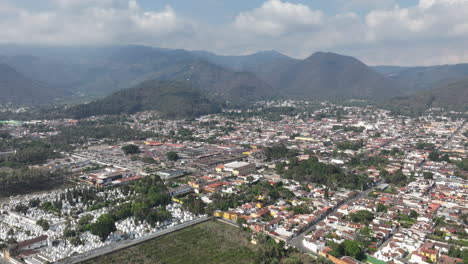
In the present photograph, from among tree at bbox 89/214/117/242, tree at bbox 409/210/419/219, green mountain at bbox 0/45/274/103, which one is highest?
green mountain at bbox 0/45/274/103

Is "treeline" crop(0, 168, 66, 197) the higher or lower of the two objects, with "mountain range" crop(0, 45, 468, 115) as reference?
lower

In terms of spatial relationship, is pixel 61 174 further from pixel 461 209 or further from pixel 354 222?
pixel 461 209

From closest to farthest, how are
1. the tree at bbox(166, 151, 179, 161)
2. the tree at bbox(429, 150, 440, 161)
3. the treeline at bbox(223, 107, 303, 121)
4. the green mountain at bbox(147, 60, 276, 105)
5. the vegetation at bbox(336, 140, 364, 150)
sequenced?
the tree at bbox(429, 150, 440, 161), the tree at bbox(166, 151, 179, 161), the vegetation at bbox(336, 140, 364, 150), the treeline at bbox(223, 107, 303, 121), the green mountain at bbox(147, 60, 276, 105)

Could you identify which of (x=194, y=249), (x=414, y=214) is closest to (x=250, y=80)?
(x=414, y=214)

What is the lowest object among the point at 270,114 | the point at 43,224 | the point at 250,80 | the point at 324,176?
the point at 270,114

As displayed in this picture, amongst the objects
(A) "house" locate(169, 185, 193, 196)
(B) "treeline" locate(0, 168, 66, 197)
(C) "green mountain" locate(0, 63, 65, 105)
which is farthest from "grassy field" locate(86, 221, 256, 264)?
(C) "green mountain" locate(0, 63, 65, 105)

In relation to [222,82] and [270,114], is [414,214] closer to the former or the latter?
[270,114]

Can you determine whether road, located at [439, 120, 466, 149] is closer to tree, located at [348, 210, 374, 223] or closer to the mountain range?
tree, located at [348, 210, 374, 223]

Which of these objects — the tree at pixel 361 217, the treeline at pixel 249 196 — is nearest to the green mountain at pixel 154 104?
the treeline at pixel 249 196

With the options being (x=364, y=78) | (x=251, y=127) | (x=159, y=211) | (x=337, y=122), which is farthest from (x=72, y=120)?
(x=364, y=78)
